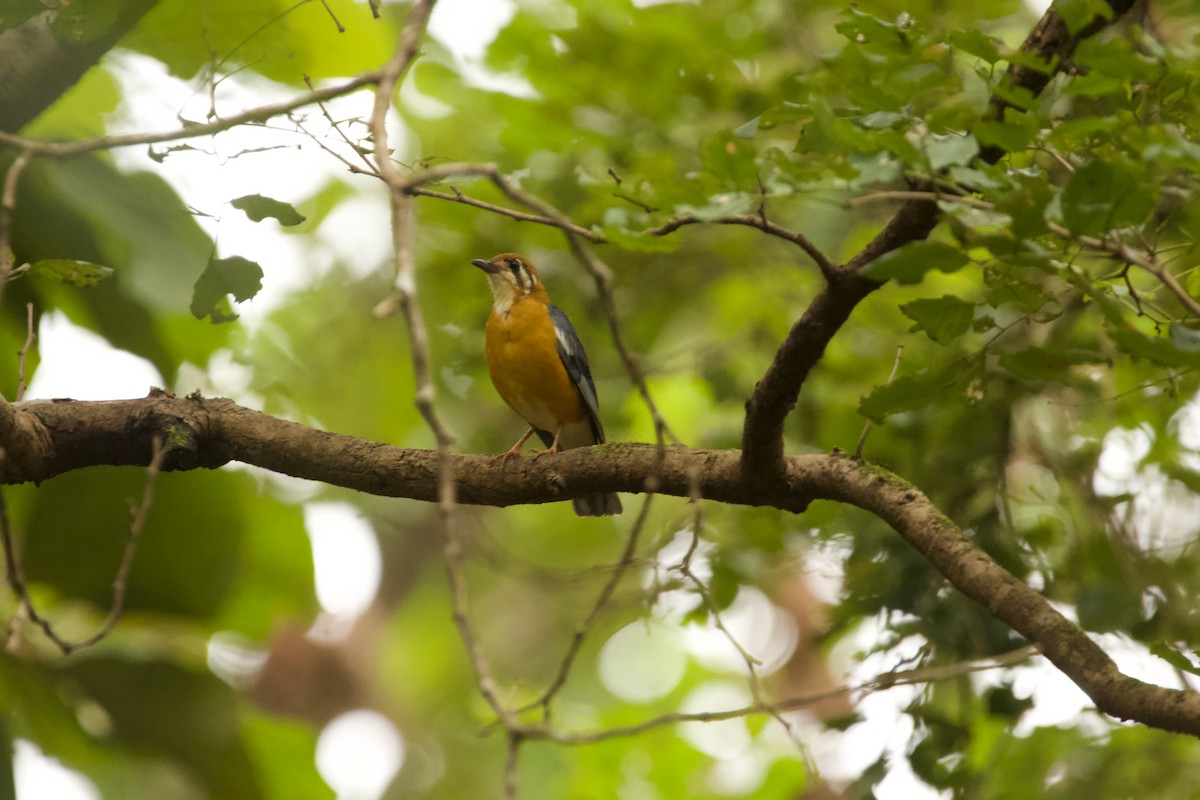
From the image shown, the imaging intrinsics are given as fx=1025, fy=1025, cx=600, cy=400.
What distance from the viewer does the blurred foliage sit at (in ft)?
7.38

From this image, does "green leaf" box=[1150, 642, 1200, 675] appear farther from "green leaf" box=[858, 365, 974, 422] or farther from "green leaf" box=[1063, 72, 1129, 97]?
"green leaf" box=[1063, 72, 1129, 97]

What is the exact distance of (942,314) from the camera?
2373mm

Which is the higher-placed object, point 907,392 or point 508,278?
point 508,278

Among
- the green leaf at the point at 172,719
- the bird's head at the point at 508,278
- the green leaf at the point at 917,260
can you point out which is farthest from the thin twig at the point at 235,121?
the bird's head at the point at 508,278

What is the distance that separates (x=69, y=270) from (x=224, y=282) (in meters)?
0.43

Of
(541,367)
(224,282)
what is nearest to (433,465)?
(224,282)

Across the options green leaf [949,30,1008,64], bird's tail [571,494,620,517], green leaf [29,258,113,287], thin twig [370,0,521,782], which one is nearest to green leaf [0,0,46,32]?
green leaf [29,258,113,287]

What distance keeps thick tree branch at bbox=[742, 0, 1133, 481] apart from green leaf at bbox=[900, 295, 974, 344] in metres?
0.20

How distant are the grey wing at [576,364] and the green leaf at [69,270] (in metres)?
3.04

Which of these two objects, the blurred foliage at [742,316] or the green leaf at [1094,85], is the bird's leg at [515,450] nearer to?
the blurred foliage at [742,316]

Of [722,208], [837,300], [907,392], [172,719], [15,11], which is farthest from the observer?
[172,719]

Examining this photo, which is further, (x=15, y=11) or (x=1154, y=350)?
(x=15, y=11)

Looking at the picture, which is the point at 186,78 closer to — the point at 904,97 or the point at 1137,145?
the point at 904,97

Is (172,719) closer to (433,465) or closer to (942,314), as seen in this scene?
(433,465)
